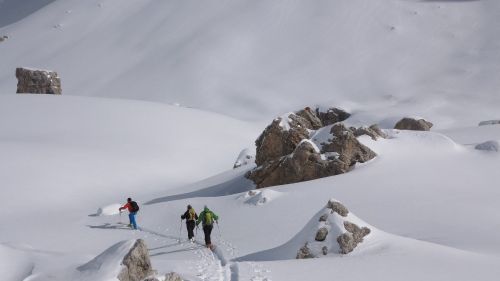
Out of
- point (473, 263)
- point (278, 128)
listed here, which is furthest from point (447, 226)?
point (278, 128)

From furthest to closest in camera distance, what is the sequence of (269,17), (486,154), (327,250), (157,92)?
1. (269,17)
2. (157,92)
3. (486,154)
4. (327,250)

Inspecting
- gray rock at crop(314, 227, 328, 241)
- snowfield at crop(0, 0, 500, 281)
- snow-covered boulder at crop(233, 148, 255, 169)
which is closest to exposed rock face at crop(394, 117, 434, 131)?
snowfield at crop(0, 0, 500, 281)

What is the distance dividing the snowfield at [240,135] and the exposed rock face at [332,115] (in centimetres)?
130

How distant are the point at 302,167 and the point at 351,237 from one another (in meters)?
10.4

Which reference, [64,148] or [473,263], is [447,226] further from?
[64,148]

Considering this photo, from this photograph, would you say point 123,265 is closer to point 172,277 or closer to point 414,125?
point 172,277

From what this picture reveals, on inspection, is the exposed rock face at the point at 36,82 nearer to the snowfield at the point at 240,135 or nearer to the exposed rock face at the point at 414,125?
the snowfield at the point at 240,135

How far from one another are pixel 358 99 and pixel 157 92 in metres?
23.6

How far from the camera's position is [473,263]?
1135cm

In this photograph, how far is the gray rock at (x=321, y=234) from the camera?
13.4m

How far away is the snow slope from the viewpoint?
2395 inches

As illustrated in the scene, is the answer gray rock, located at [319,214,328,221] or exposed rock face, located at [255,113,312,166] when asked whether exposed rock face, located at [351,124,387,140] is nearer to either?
exposed rock face, located at [255,113,312,166]

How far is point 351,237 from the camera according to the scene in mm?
13062

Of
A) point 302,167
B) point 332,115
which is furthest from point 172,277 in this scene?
point 332,115
